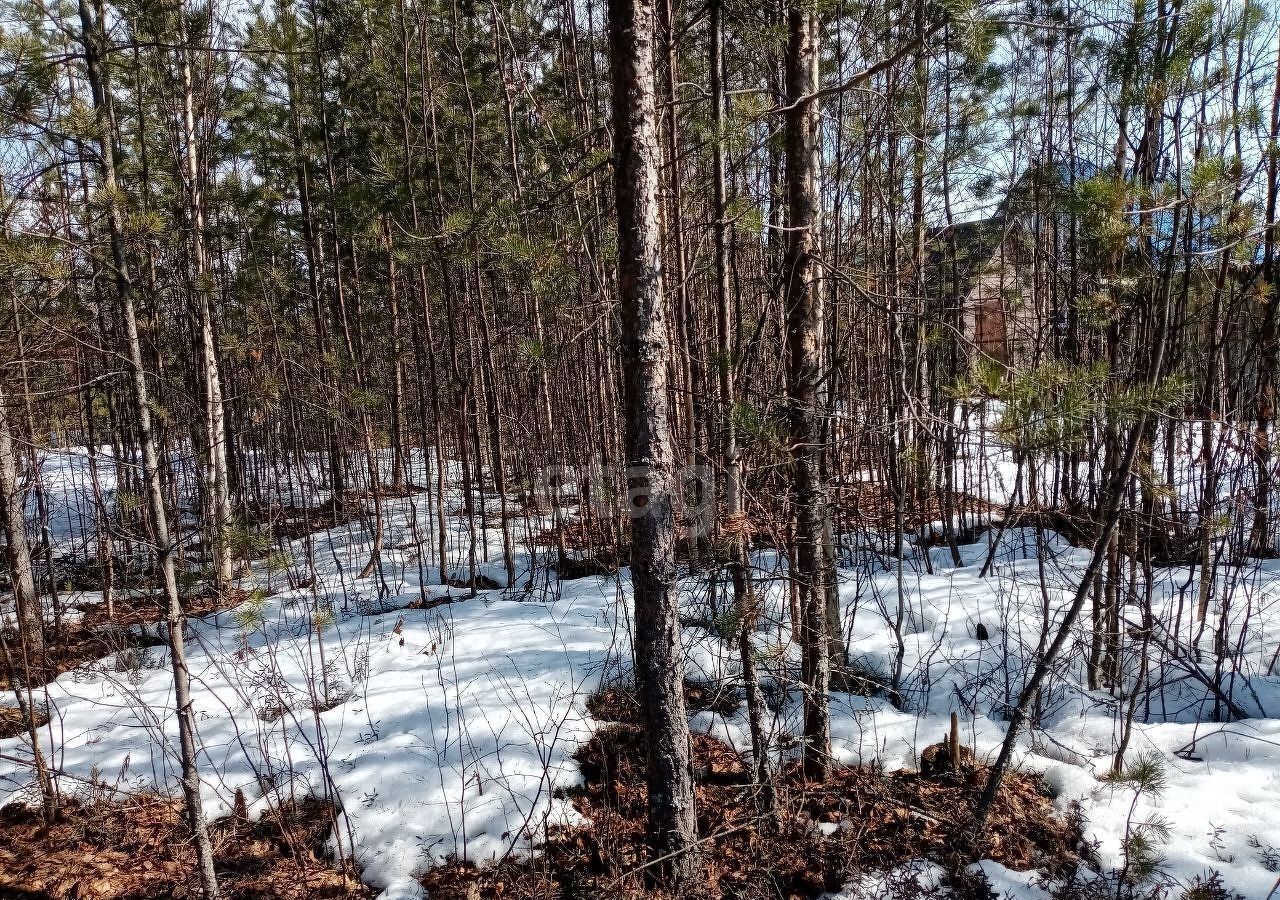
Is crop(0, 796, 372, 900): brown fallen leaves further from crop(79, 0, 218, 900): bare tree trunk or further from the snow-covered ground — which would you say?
crop(79, 0, 218, 900): bare tree trunk

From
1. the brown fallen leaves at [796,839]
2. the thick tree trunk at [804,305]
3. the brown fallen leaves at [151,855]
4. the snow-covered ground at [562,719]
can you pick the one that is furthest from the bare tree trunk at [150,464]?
the thick tree trunk at [804,305]

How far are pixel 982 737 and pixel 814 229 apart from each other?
3.07m

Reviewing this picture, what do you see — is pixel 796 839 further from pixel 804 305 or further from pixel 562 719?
pixel 804 305

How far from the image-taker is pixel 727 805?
3.21 m

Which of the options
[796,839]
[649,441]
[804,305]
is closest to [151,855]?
[796,839]

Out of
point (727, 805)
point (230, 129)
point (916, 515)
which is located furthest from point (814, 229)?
point (230, 129)

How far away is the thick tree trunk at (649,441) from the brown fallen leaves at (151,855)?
64.2 inches

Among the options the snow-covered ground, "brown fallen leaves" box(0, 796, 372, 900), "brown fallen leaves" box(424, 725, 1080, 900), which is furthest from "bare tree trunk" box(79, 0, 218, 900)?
"brown fallen leaves" box(424, 725, 1080, 900)

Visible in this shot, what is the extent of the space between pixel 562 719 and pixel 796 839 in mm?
1448

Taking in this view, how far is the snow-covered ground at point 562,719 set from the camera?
10.0 ft

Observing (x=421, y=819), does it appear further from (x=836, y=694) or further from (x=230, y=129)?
(x=230, y=129)

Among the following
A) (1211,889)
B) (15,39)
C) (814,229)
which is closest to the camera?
(1211,889)

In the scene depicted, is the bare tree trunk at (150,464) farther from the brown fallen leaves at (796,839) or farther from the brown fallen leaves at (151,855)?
the brown fallen leaves at (796,839)

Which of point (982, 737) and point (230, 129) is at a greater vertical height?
point (230, 129)
